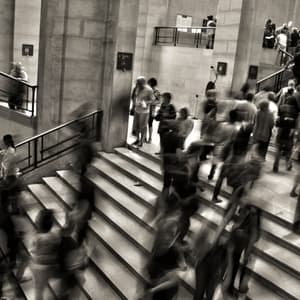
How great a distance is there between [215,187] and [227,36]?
7.39 m

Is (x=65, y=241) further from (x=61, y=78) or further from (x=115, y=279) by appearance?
(x=61, y=78)

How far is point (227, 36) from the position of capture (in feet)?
45.5

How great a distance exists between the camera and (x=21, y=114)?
45.0 feet

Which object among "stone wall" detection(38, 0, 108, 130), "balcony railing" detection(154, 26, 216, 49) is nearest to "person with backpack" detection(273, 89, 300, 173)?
"stone wall" detection(38, 0, 108, 130)

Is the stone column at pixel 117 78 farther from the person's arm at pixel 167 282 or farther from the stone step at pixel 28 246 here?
the person's arm at pixel 167 282

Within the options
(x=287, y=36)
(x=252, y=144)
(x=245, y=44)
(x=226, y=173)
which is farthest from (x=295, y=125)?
(x=287, y=36)

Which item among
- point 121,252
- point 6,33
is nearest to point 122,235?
point 121,252

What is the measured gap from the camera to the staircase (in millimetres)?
6415

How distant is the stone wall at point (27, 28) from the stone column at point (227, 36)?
793 cm

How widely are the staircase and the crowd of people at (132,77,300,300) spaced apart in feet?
1.20

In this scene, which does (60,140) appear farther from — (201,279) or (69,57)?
(201,279)

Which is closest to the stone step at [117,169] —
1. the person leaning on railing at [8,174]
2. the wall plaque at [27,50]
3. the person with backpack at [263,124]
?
the person leaning on railing at [8,174]

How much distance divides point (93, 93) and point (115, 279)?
262 inches

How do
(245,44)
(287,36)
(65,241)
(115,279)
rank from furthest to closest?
(287,36) → (245,44) → (115,279) → (65,241)
